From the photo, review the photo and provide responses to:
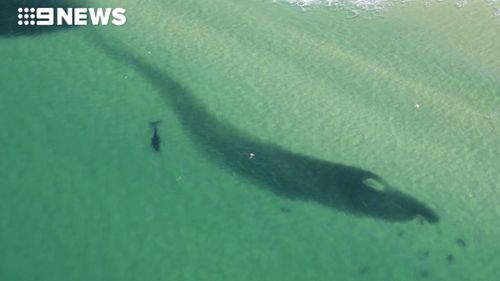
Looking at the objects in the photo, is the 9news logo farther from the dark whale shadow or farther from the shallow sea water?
the shallow sea water

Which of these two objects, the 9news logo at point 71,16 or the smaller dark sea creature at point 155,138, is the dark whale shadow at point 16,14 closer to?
the 9news logo at point 71,16

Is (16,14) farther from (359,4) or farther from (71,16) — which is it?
(359,4)

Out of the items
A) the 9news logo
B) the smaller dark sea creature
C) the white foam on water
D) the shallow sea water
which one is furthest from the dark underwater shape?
the white foam on water

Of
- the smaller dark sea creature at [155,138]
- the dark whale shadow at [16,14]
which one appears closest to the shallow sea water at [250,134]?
the smaller dark sea creature at [155,138]

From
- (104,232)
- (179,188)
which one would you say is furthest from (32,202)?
(179,188)

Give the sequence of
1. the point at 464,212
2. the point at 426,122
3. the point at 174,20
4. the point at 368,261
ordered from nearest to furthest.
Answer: the point at 368,261
the point at 464,212
the point at 426,122
the point at 174,20

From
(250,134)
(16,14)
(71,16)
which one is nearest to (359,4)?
(250,134)

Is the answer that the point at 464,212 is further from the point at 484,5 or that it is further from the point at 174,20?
the point at 174,20
